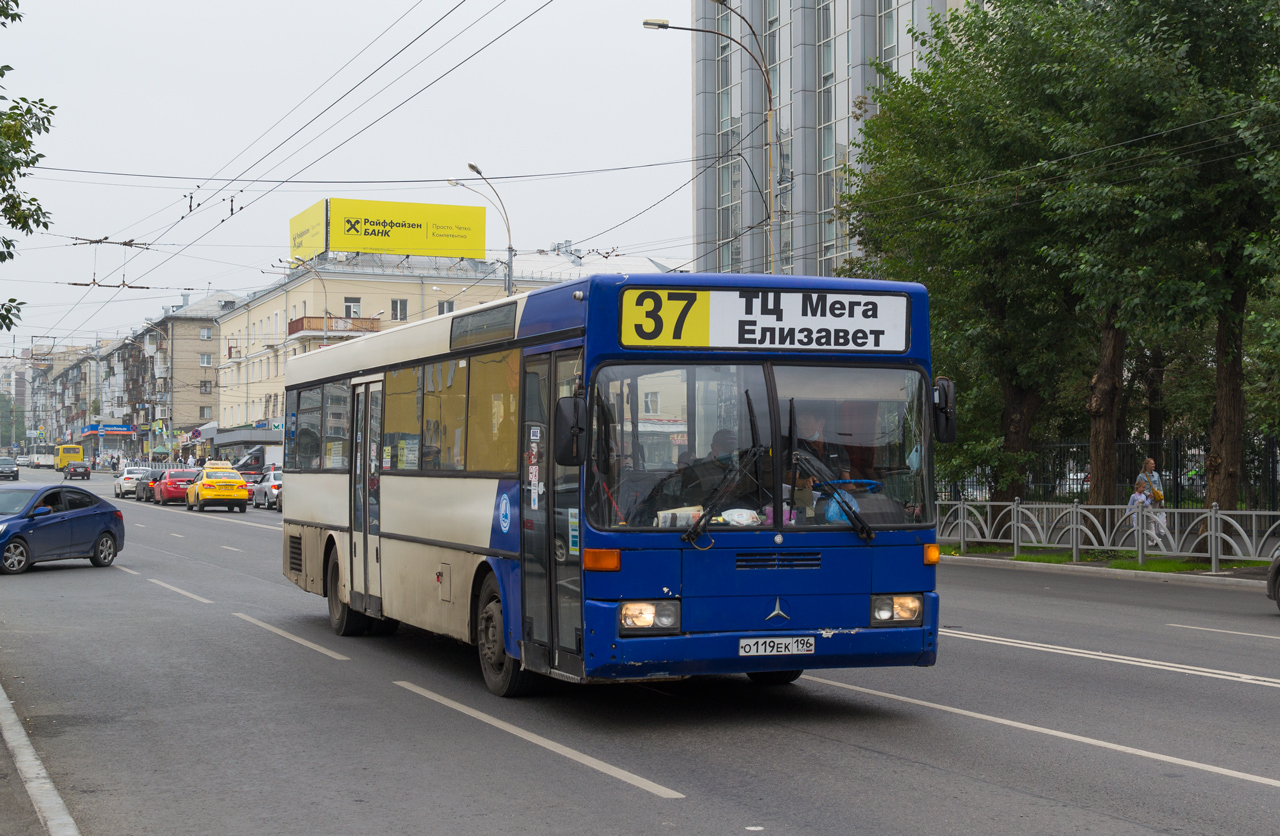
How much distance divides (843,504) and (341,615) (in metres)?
6.93

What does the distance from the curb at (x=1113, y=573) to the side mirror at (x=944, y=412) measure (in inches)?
531

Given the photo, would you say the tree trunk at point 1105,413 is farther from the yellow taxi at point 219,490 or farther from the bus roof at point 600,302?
the yellow taxi at point 219,490

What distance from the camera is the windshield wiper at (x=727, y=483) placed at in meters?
8.36

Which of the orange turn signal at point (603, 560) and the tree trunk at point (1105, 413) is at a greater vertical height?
the tree trunk at point (1105, 413)

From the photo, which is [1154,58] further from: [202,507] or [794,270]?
[202,507]

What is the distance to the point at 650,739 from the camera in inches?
329

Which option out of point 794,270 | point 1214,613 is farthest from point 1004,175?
point 794,270

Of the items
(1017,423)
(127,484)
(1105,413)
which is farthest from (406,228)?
(1105,413)

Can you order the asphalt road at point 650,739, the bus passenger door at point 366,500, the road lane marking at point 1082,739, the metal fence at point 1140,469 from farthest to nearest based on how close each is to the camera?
the metal fence at point 1140,469
the bus passenger door at point 366,500
the road lane marking at point 1082,739
the asphalt road at point 650,739

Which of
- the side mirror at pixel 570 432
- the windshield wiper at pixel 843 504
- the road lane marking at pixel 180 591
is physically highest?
the side mirror at pixel 570 432

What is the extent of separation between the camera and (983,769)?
7352 millimetres

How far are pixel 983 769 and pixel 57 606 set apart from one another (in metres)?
13.5

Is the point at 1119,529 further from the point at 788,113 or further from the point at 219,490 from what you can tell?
the point at 219,490

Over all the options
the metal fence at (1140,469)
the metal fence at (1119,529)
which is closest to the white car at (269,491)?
the metal fence at (1140,469)
